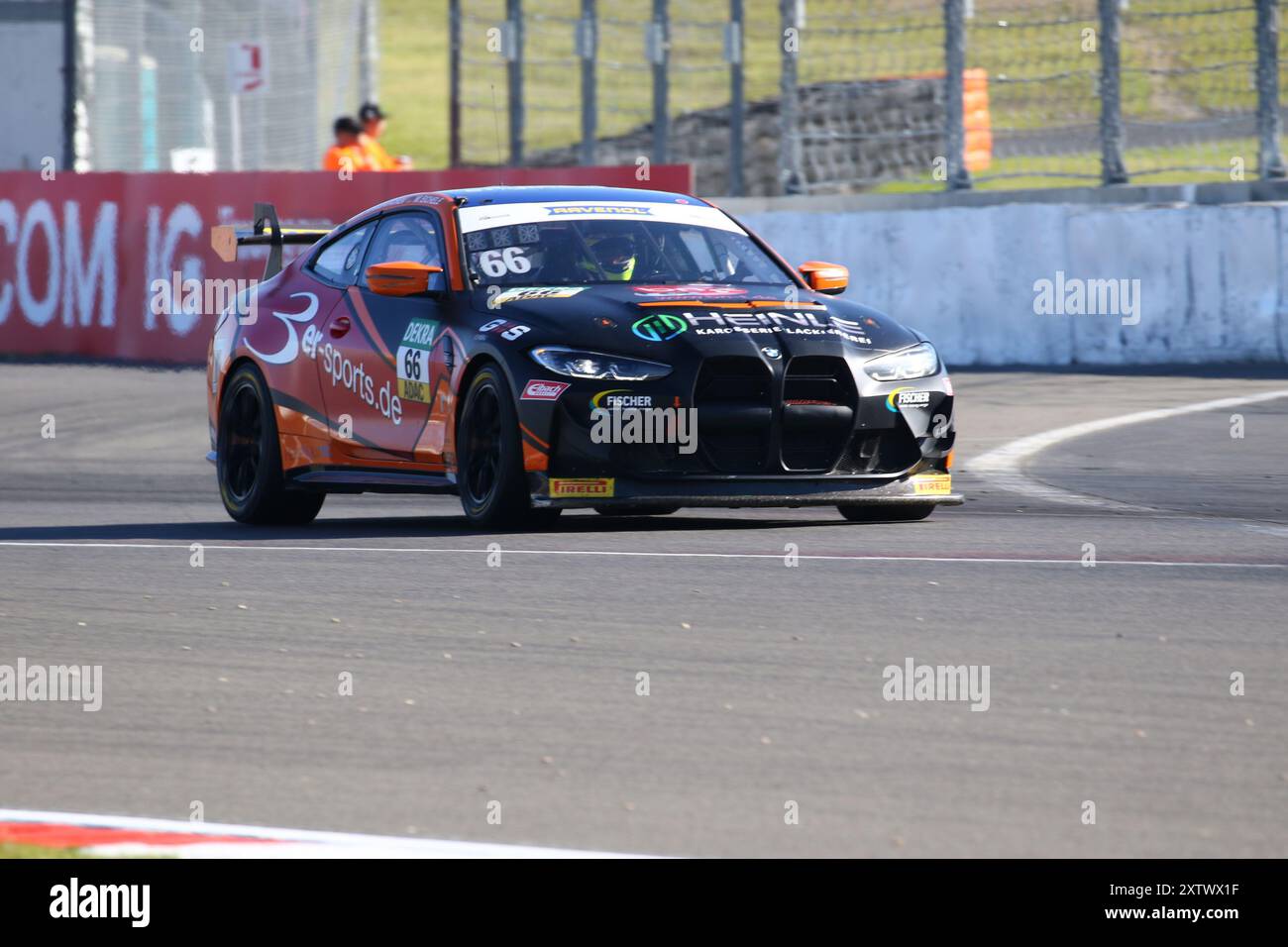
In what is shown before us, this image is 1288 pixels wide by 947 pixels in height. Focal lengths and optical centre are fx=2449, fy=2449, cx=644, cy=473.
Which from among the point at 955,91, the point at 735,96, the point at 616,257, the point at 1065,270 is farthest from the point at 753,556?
the point at 735,96

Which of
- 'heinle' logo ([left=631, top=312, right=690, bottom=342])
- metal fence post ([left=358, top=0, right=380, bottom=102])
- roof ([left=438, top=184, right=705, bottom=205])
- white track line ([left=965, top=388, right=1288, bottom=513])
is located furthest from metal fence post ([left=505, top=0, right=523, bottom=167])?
'heinle' logo ([left=631, top=312, right=690, bottom=342])

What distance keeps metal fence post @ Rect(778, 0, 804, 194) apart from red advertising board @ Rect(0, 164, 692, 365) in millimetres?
2808

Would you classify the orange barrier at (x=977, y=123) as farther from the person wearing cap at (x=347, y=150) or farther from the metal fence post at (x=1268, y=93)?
the person wearing cap at (x=347, y=150)

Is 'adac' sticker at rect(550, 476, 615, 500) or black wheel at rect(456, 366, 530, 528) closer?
'adac' sticker at rect(550, 476, 615, 500)

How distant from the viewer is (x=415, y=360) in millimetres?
10219

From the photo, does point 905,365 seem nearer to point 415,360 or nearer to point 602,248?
point 602,248

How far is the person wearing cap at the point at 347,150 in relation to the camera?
76.9 ft

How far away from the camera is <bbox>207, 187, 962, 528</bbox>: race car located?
30.7 ft

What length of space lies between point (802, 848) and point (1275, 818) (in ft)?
3.35

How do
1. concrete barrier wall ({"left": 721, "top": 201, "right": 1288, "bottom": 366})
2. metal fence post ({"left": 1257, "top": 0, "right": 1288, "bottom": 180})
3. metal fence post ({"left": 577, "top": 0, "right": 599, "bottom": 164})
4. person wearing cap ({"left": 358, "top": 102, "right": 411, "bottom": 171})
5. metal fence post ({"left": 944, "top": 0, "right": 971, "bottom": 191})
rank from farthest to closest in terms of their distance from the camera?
person wearing cap ({"left": 358, "top": 102, "right": 411, "bottom": 171})
metal fence post ({"left": 577, "top": 0, "right": 599, "bottom": 164})
metal fence post ({"left": 944, "top": 0, "right": 971, "bottom": 191})
metal fence post ({"left": 1257, "top": 0, "right": 1288, "bottom": 180})
concrete barrier wall ({"left": 721, "top": 201, "right": 1288, "bottom": 366})

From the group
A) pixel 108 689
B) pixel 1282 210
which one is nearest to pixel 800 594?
pixel 108 689

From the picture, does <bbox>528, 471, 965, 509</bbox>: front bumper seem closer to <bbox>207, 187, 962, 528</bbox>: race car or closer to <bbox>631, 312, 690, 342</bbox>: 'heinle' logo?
<bbox>207, 187, 962, 528</bbox>: race car

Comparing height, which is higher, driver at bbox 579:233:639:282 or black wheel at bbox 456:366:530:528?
driver at bbox 579:233:639:282
